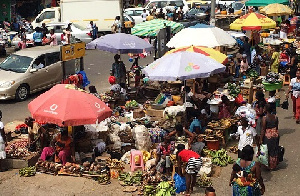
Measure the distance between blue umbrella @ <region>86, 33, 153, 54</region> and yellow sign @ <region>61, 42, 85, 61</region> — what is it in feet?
1.70

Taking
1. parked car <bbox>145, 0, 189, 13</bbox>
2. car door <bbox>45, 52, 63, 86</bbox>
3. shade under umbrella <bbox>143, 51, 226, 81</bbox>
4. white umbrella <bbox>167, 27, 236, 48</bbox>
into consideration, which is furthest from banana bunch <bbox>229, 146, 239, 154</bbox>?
parked car <bbox>145, 0, 189, 13</bbox>

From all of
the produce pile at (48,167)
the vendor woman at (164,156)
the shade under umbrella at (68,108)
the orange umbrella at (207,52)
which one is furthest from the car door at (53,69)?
the vendor woman at (164,156)

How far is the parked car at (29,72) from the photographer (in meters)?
16.8


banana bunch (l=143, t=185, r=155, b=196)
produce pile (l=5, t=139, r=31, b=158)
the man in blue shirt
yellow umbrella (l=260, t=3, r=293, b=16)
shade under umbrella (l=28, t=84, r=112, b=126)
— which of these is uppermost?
yellow umbrella (l=260, t=3, r=293, b=16)

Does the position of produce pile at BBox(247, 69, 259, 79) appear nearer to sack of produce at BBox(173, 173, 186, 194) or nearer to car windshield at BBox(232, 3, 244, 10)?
sack of produce at BBox(173, 173, 186, 194)

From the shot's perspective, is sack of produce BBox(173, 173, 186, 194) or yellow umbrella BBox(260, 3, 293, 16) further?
yellow umbrella BBox(260, 3, 293, 16)

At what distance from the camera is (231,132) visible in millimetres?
13422

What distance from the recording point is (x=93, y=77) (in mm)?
21031

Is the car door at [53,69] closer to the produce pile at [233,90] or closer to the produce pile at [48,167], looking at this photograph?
the produce pile at [233,90]

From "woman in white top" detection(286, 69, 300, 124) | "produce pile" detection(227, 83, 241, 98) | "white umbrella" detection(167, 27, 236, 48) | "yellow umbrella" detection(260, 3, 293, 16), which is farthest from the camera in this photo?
"yellow umbrella" detection(260, 3, 293, 16)

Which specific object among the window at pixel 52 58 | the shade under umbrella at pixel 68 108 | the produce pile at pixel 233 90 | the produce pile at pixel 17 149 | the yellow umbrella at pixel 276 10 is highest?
the yellow umbrella at pixel 276 10

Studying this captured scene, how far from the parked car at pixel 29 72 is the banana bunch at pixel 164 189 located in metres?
8.65

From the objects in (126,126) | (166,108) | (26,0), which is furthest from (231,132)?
(26,0)

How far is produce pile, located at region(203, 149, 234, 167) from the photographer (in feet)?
38.0
